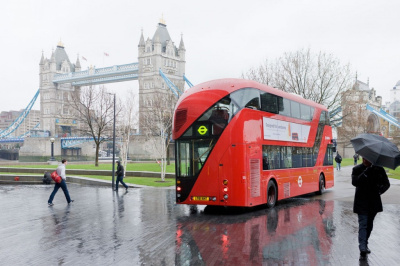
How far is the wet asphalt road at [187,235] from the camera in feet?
24.5

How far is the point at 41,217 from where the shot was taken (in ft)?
42.0

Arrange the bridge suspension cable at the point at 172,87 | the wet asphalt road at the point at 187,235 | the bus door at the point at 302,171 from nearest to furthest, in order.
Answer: the wet asphalt road at the point at 187,235, the bus door at the point at 302,171, the bridge suspension cable at the point at 172,87

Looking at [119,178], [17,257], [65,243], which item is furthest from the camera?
[119,178]

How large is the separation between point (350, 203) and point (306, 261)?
30.4 ft

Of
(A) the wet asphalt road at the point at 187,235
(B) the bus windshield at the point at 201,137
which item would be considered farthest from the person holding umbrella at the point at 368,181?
(B) the bus windshield at the point at 201,137

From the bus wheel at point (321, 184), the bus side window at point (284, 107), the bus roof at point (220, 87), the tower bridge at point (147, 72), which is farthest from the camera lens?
the tower bridge at point (147, 72)

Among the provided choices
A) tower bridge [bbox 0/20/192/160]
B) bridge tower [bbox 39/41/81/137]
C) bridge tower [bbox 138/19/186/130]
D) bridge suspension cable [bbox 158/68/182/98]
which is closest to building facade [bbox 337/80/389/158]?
bridge suspension cable [bbox 158/68/182/98]

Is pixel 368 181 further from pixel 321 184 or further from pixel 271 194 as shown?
pixel 321 184

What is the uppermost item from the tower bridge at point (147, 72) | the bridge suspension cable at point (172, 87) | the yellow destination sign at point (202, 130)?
the tower bridge at point (147, 72)

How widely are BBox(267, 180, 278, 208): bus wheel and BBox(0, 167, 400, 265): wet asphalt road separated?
0.31 metres

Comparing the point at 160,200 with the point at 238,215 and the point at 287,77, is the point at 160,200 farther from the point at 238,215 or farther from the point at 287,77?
the point at 287,77

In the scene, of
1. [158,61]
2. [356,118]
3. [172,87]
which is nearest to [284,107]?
[356,118]

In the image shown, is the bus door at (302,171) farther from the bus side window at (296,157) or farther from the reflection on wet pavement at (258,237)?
the reflection on wet pavement at (258,237)

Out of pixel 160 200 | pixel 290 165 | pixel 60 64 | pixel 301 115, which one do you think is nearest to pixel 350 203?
pixel 290 165
